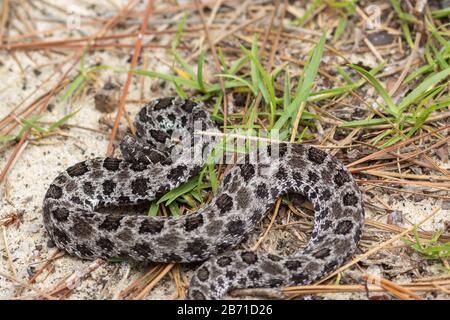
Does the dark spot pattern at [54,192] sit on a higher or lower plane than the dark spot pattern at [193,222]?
higher

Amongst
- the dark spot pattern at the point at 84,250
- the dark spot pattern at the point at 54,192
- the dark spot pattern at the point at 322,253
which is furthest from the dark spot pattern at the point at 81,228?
the dark spot pattern at the point at 322,253

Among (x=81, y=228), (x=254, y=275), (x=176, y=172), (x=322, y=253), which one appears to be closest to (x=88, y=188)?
(x=81, y=228)

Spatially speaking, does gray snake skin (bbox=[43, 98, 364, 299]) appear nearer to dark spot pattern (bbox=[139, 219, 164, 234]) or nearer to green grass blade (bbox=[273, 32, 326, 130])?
dark spot pattern (bbox=[139, 219, 164, 234])

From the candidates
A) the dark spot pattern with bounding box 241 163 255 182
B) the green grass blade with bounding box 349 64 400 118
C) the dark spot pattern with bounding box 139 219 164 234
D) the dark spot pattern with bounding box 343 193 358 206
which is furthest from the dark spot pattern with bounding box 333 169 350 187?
the dark spot pattern with bounding box 139 219 164 234

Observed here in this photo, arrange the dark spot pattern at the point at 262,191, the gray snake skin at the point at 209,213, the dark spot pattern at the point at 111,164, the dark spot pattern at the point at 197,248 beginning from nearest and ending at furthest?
1. the gray snake skin at the point at 209,213
2. the dark spot pattern at the point at 197,248
3. the dark spot pattern at the point at 262,191
4. the dark spot pattern at the point at 111,164

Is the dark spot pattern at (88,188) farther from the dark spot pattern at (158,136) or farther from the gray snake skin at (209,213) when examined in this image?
the dark spot pattern at (158,136)

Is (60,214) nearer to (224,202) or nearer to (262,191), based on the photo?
(224,202)
